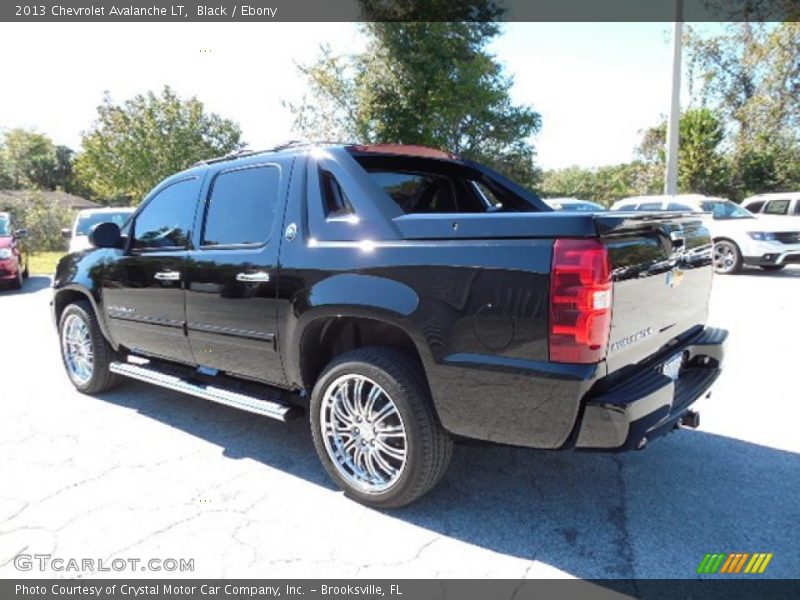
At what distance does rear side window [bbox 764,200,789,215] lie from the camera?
13.3 metres

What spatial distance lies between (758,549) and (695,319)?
1297mm

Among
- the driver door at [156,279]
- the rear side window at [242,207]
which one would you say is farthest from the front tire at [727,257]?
the driver door at [156,279]

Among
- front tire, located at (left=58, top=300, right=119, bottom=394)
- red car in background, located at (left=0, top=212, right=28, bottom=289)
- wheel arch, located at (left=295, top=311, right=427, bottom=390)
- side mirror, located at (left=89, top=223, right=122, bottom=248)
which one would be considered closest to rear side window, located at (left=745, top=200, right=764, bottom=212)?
wheel arch, located at (left=295, top=311, right=427, bottom=390)

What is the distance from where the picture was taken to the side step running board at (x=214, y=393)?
10.9 feet

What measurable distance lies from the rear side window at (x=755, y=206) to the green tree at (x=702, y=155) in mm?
13345

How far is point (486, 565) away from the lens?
2.51m

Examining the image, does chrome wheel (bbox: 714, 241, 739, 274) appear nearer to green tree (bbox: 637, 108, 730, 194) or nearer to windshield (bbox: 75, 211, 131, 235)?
windshield (bbox: 75, 211, 131, 235)

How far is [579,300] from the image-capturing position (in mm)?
2270

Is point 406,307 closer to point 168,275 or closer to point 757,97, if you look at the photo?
point 168,275

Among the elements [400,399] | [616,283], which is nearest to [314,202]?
[400,399]

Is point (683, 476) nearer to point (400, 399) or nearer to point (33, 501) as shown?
point (400, 399)

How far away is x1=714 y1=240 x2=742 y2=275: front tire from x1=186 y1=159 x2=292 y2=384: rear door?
12.1 m

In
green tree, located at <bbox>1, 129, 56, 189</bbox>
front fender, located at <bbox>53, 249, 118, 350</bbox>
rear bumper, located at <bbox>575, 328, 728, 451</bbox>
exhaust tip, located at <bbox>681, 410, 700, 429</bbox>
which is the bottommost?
exhaust tip, located at <bbox>681, 410, 700, 429</bbox>

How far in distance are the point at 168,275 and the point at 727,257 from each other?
41.0 feet
